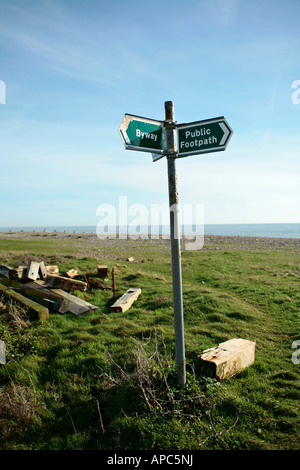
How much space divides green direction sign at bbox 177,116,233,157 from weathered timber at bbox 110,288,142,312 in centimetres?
620

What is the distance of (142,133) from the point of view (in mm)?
4078

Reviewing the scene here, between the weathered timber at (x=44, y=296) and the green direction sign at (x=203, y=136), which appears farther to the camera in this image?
the weathered timber at (x=44, y=296)

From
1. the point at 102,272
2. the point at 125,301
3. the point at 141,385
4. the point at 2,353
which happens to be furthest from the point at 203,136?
the point at 102,272

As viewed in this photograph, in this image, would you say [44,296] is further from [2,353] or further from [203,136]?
[203,136]

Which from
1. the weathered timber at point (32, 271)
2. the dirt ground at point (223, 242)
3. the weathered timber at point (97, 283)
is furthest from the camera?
the dirt ground at point (223, 242)

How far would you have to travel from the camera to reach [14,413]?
171 inches

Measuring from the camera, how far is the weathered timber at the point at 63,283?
10.4m

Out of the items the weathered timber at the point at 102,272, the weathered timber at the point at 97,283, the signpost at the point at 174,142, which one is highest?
the signpost at the point at 174,142

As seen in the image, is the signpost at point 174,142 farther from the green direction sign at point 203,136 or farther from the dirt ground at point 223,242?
the dirt ground at point 223,242

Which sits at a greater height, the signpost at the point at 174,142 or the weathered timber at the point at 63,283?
the signpost at the point at 174,142

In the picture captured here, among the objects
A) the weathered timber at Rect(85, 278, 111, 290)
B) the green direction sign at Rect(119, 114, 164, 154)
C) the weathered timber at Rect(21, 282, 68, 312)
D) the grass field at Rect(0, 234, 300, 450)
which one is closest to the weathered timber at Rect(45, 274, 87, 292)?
the weathered timber at Rect(21, 282, 68, 312)

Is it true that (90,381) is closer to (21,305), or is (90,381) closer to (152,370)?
(152,370)

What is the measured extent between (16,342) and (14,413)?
7.82 feet

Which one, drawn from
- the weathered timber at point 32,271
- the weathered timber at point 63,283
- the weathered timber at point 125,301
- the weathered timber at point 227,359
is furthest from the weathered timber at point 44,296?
the weathered timber at point 227,359
